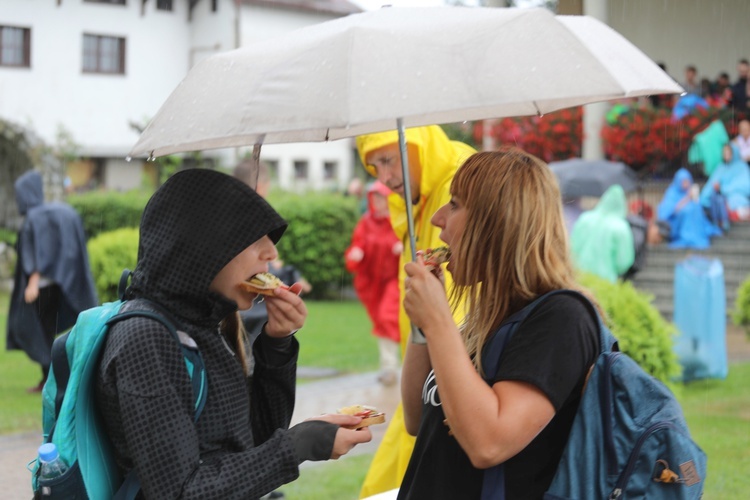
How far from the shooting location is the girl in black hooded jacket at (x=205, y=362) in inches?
91.5

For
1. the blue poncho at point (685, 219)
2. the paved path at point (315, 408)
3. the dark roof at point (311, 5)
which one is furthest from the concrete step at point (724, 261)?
the dark roof at point (311, 5)

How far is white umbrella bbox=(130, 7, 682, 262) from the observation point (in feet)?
8.18

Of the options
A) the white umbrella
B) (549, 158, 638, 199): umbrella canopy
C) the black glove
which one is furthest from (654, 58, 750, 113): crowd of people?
the black glove

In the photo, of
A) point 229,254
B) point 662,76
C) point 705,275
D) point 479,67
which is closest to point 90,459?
point 229,254

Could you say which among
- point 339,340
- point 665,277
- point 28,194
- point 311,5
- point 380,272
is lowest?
point 339,340

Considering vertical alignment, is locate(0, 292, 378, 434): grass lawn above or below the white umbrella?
→ below

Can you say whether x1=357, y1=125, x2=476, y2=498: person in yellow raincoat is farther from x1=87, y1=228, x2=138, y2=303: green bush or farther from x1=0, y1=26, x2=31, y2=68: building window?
x1=0, y1=26, x2=31, y2=68: building window

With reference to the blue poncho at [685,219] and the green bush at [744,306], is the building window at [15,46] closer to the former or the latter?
the blue poncho at [685,219]

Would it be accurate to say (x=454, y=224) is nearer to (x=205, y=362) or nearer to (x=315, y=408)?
(x=205, y=362)

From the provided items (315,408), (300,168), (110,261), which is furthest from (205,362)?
(300,168)

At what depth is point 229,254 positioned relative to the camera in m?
2.58

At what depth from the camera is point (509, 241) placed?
260cm

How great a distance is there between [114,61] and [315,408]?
35647mm

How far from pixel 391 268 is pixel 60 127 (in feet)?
83.2
